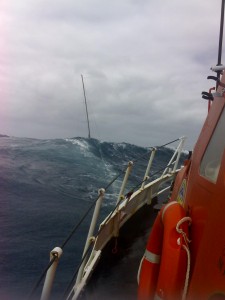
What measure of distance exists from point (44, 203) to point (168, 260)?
12.7 m

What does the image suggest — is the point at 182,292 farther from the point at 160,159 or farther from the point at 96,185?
the point at 160,159

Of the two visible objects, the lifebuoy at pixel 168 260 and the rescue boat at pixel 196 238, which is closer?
the rescue boat at pixel 196 238

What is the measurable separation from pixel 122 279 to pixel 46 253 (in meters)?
5.20

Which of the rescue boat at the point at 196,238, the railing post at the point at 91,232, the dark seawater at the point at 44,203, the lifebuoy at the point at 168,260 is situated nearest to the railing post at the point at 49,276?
the rescue boat at the point at 196,238

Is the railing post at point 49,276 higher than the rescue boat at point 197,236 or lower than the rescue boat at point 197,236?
lower

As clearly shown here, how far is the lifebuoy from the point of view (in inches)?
97.0

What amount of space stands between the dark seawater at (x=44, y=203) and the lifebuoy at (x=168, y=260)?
448 cm

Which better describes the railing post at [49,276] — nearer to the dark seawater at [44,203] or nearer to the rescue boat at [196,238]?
the rescue boat at [196,238]

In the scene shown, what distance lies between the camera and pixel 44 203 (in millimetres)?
14734

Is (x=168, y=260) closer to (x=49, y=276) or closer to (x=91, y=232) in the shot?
(x=49, y=276)

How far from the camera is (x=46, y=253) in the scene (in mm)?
9352

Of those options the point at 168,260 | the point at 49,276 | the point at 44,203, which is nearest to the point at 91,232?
the point at 49,276

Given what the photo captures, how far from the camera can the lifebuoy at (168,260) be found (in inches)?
97.0

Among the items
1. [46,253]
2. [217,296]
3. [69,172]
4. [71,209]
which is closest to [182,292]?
[217,296]
